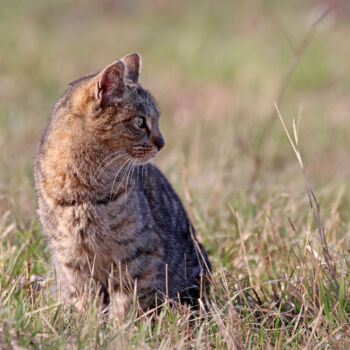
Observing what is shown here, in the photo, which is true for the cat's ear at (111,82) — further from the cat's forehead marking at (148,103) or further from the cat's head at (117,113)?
the cat's forehead marking at (148,103)

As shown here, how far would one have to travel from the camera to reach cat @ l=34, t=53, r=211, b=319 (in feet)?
9.09

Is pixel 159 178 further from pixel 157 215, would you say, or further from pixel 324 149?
pixel 324 149

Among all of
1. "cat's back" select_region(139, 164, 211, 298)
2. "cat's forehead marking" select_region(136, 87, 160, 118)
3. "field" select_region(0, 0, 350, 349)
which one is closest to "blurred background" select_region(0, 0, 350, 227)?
"field" select_region(0, 0, 350, 349)

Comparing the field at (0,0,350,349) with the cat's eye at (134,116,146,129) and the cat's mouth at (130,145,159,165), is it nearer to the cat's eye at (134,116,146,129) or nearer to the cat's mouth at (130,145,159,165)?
the cat's mouth at (130,145,159,165)

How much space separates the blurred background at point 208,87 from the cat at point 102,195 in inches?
36.1

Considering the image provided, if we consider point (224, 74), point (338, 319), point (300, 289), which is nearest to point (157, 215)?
point (300, 289)

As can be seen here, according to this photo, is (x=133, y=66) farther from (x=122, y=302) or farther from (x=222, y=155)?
(x=222, y=155)

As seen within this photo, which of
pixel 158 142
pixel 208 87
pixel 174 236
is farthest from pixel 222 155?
pixel 208 87

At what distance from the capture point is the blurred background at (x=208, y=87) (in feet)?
15.4

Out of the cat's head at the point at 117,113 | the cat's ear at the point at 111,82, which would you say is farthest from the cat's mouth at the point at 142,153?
the cat's ear at the point at 111,82

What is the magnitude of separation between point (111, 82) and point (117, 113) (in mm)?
151

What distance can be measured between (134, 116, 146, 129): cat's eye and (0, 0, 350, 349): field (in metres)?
0.65

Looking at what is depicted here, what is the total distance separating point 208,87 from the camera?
327 inches

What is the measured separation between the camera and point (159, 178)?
11.1 feet
